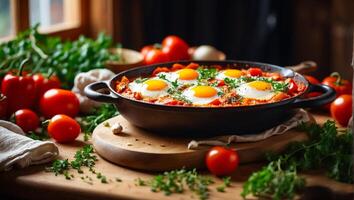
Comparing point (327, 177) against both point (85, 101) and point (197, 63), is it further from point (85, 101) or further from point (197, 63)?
point (85, 101)

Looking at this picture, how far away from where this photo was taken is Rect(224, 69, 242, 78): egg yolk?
2133 mm

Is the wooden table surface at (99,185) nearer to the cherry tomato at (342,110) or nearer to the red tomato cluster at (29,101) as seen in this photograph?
the red tomato cluster at (29,101)

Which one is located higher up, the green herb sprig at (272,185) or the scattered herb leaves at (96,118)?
the green herb sprig at (272,185)

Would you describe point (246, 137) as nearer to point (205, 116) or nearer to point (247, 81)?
point (205, 116)

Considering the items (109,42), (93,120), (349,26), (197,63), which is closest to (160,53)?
(109,42)

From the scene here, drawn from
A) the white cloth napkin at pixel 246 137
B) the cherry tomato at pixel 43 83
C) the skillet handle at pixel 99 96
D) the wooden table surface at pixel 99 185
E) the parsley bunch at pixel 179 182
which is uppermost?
the skillet handle at pixel 99 96

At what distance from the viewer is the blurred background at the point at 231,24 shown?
11.1 ft

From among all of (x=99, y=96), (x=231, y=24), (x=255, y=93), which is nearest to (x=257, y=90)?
(x=255, y=93)

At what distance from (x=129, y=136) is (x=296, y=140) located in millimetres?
510

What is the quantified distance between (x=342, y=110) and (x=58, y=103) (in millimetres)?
1004

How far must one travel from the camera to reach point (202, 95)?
1.92 meters

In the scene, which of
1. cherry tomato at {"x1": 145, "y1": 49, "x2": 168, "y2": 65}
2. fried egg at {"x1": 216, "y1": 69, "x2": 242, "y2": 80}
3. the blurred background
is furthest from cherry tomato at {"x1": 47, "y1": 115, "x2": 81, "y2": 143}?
the blurred background

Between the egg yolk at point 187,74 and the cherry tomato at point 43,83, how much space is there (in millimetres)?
580

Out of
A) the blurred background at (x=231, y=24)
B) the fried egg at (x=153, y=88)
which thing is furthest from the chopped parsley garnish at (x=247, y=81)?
the blurred background at (x=231, y=24)
